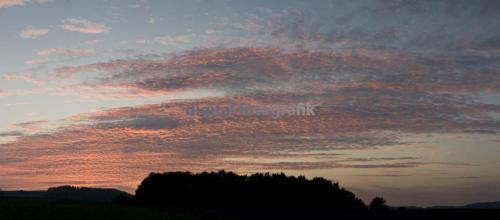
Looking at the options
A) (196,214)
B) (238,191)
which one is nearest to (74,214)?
(196,214)

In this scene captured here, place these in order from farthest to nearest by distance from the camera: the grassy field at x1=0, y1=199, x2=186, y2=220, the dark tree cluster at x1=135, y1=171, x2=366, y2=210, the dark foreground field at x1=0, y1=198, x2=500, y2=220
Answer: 1. the dark tree cluster at x1=135, y1=171, x2=366, y2=210
2. the grassy field at x1=0, y1=199, x2=186, y2=220
3. the dark foreground field at x1=0, y1=198, x2=500, y2=220

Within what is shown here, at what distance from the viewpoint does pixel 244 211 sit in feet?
253

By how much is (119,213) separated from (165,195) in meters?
62.0

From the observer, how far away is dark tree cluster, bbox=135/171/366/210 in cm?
12762

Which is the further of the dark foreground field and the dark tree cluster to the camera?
the dark tree cluster

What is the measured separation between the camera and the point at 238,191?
5212 inches

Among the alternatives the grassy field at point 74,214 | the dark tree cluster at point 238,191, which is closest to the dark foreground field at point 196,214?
the grassy field at point 74,214

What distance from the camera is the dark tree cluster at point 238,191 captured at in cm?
12762

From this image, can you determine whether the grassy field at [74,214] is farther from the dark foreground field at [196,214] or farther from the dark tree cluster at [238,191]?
the dark tree cluster at [238,191]

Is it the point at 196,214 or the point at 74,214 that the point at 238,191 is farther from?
the point at 74,214

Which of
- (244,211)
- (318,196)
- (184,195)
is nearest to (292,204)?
(318,196)

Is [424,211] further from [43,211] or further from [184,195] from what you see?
[184,195]

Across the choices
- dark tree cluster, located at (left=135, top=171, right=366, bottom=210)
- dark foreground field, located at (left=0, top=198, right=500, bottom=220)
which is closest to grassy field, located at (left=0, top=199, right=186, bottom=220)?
dark foreground field, located at (left=0, top=198, right=500, bottom=220)

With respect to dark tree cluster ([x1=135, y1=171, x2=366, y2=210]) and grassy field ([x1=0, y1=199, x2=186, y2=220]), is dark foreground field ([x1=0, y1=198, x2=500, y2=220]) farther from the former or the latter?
Answer: dark tree cluster ([x1=135, y1=171, x2=366, y2=210])
